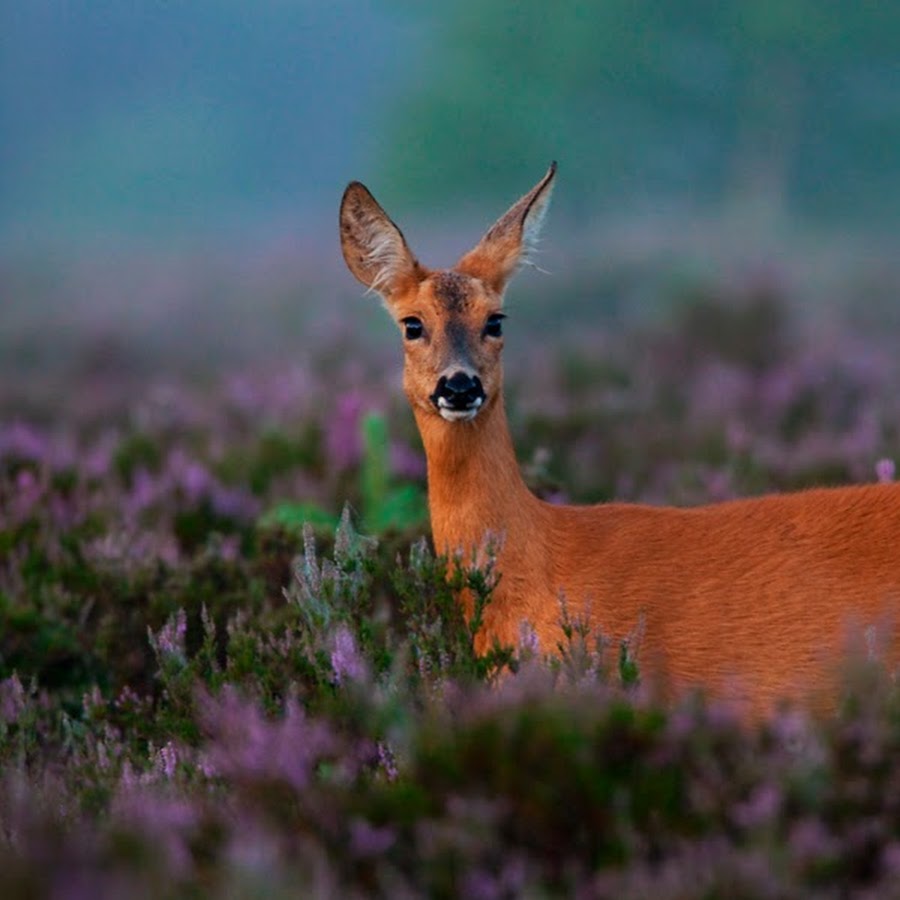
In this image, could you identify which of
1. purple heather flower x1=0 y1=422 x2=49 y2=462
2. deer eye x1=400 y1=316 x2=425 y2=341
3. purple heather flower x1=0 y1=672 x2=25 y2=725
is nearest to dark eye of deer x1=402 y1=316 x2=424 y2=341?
deer eye x1=400 y1=316 x2=425 y2=341

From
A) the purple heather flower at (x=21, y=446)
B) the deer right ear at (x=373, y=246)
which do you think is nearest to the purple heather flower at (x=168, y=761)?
the deer right ear at (x=373, y=246)

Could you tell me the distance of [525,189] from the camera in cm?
4153

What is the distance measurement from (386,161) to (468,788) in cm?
4172

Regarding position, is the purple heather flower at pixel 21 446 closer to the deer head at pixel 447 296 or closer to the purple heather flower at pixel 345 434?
the purple heather flower at pixel 345 434

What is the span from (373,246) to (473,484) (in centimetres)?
122

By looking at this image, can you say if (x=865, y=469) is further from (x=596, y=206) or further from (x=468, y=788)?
(x=596, y=206)

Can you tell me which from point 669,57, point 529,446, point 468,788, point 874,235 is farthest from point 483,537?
point 669,57

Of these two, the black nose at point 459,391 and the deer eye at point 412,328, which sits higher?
the deer eye at point 412,328

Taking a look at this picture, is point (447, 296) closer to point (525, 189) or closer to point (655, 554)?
point (655, 554)

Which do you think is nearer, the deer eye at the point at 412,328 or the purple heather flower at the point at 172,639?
the purple heather flower at the point at 172,639

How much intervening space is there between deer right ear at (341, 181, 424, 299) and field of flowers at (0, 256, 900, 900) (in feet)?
3.49

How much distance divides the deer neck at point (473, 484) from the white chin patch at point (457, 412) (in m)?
0.08

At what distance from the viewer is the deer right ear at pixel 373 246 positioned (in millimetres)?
6750

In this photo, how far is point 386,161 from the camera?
44656 mm
